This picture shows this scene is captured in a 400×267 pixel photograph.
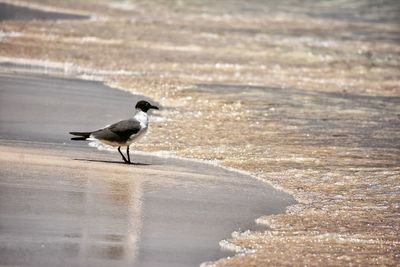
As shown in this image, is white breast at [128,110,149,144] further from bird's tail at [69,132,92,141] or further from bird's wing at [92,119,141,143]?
bird's tail at [69,132,92,141]

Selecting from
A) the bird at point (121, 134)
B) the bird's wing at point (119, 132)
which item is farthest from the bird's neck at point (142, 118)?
the bird's wing at point (119, 132)

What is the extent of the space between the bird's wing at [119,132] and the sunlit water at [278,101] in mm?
1229

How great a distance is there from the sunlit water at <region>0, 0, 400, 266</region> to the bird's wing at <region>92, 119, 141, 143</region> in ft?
4.03

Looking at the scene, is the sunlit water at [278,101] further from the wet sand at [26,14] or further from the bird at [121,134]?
the wet sand at [26,14]

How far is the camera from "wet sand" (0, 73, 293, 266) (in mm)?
8258

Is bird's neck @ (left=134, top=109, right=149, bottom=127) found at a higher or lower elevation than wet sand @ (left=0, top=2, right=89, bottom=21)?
lower

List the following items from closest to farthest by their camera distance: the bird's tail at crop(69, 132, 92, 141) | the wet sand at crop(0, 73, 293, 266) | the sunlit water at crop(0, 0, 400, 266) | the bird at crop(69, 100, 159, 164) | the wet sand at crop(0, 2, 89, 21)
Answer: the wet sand at crop(0, 73, 293, 266) → the sunlit water at crop(0, 0, 400, 266) → the bird at crop(69, 100, 159, 164) → the bird's tail at crop(69, 132, 92, 141) → the wet sand at crop(0, 2, 89, 21)

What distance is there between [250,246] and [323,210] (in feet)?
6.61

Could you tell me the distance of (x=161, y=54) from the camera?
28453 mm

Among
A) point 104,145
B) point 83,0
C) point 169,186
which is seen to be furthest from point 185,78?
point 83,0

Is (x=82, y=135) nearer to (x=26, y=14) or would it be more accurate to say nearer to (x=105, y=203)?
(x=105, y=203)

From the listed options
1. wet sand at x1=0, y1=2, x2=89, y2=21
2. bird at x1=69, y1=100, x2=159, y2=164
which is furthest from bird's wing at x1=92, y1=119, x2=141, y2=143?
wet sand at x1=0, y1=2, x2=89, y2=21

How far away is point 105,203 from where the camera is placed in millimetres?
9930

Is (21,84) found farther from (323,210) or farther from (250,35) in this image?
(250,35)
